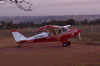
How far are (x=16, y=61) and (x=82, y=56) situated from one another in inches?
163

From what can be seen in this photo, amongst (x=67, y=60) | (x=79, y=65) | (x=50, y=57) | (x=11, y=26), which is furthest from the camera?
(x=11, y=26)

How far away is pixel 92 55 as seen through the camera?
54.4ft

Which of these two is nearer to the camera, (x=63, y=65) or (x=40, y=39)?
(x=63, y=65)

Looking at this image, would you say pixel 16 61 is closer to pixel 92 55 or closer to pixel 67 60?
pixel 67 60

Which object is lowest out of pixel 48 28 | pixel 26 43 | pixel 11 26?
pixel 11 26

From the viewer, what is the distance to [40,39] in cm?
2312

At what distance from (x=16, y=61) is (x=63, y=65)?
10.4 feet

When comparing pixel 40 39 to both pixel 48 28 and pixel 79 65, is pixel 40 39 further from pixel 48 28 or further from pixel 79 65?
pixel 79 65

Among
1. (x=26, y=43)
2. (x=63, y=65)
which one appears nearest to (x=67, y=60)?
(x=63, y=65)

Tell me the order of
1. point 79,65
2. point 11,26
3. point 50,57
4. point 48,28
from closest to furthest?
point 79,65, point 50,57, point 48,28, point 11,26

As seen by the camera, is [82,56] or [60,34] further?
[60,34]

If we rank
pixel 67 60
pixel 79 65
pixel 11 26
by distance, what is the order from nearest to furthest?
pixel 79 65 < pixel 67 60 < pixel 11 26

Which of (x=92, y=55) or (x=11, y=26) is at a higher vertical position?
(x=92, y=55)

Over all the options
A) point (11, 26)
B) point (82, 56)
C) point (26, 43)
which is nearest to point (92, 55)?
point (82, 56)
